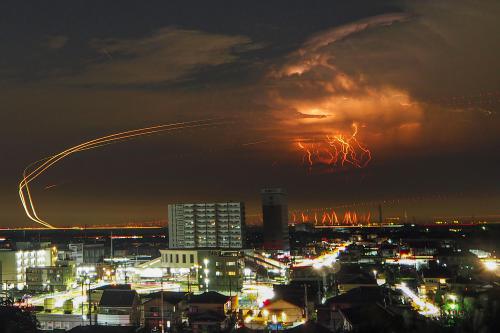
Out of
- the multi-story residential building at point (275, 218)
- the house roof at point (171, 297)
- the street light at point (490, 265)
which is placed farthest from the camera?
the multi-story residential building at point (275, 218)

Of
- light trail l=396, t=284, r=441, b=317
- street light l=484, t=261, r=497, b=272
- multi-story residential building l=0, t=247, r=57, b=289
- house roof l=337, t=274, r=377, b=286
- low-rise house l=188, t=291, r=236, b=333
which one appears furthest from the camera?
multi-story residential building l=0, t=247, r=57, b=289

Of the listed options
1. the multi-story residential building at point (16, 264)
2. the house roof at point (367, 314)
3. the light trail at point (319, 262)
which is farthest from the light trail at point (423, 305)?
the multi-story residential building at point (16, 264)

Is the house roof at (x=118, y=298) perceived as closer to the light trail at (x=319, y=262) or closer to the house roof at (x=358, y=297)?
the house roof at (x=358, y=297)

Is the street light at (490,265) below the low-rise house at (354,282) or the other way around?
below

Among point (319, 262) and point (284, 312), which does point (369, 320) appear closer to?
point (284, 312)

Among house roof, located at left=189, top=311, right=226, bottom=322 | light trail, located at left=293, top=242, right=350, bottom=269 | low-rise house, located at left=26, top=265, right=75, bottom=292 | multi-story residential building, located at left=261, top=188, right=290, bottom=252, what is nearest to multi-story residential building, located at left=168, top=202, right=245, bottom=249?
multi-story residential building, located at left=261, top=188, right=290, bottom=252

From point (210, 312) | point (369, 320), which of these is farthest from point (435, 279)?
point (369, 320)

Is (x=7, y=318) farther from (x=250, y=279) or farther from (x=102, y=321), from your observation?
(x=250, y=279)

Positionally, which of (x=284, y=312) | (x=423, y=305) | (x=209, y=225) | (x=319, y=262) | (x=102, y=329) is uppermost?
(x=209, y=225)

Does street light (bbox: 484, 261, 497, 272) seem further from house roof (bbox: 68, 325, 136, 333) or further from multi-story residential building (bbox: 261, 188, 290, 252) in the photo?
multi-story residential building (bbox: 261, 188, 290, 252)
